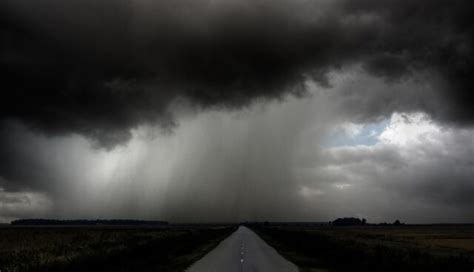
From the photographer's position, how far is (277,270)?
78.6 feet

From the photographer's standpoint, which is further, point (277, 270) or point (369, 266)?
point (369, 266)

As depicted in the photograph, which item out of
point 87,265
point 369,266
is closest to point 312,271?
point 369,266

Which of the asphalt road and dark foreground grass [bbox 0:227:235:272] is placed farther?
dark foreground grass [bbox 0:227:235:272]

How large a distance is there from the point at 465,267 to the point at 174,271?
14912mm

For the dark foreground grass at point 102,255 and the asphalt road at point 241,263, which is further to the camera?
the dark foreground grass at point 102,255

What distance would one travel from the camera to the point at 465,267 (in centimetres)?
2291

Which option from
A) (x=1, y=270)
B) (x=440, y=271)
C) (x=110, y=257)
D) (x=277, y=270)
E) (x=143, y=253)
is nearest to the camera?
(x=440, y=271)

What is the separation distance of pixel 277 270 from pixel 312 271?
6.32ft

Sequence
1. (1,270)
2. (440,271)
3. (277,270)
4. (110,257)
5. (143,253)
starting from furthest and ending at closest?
(143,253)
(110,257)
(1,270)
(277,270)
(440,271)

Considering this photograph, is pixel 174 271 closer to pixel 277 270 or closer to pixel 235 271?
pixel 235 271

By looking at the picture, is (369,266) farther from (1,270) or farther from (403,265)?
(1,270)

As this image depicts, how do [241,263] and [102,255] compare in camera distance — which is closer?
[241,263]

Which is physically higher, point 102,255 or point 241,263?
point 102,255

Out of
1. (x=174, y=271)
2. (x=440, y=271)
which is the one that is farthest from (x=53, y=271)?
(x=440, y=271)
